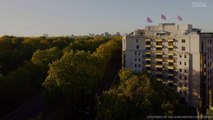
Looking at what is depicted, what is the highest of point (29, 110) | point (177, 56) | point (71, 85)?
point (177, 56)

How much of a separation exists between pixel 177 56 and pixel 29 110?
34569mm

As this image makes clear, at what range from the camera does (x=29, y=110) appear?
58.0 meters

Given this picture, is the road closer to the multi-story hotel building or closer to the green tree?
the green tree

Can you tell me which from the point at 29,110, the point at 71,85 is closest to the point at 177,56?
the point at 71,85

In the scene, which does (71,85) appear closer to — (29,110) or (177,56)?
(29,110)

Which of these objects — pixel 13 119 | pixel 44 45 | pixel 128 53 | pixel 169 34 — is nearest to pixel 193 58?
pixel 169 34

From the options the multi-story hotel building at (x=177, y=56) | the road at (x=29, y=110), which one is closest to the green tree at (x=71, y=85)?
the road at (x=29, y=110)

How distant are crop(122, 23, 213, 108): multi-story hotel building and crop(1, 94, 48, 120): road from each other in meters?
25.2

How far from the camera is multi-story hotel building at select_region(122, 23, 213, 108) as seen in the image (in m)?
62.9

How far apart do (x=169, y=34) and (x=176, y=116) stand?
35918mm

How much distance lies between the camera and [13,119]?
53.2m

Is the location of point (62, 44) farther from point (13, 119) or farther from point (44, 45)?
point (13, 119)

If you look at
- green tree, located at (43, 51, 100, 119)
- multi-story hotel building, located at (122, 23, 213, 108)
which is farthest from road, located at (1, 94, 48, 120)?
multi-story hotel building, located at (122, 23, 213, 108)

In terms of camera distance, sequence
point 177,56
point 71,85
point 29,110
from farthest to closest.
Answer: point 177,56
point 29,110
point 71,85
